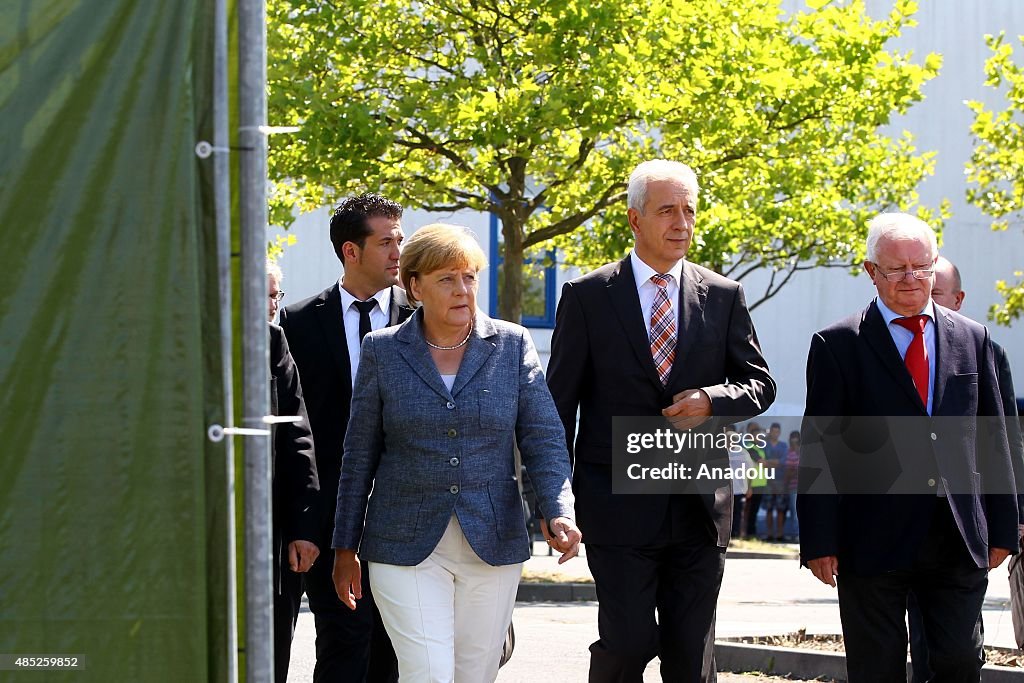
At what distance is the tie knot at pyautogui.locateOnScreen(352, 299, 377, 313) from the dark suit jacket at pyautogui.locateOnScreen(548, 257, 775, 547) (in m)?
1.14

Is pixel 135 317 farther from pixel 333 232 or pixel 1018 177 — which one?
pixel 1018 177

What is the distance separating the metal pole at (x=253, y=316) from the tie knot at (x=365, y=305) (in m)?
3.48

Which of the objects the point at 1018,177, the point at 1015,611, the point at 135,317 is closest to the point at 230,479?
the point at 135,317

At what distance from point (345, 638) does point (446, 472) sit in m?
1.70

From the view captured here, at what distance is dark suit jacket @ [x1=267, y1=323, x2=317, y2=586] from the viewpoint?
6562 millimetres

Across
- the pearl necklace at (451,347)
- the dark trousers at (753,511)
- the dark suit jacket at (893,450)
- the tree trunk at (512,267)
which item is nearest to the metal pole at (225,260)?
the pearl necklace at (451,347)

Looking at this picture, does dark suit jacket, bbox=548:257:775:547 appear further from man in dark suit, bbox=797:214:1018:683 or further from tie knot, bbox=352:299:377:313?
tie knot, bbox=352:299:377:313

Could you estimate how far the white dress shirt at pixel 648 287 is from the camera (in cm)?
652

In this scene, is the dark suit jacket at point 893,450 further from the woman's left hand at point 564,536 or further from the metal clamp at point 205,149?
the metal clamp at point 205,149

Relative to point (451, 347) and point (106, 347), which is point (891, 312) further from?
point (106, 347)

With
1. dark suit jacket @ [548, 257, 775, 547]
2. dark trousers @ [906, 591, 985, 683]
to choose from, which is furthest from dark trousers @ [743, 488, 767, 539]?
dark suit jacket @ [548, 257, 775, 547]

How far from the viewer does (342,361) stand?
286 inches

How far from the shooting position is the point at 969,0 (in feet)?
120

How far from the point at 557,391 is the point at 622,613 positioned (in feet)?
3.01
